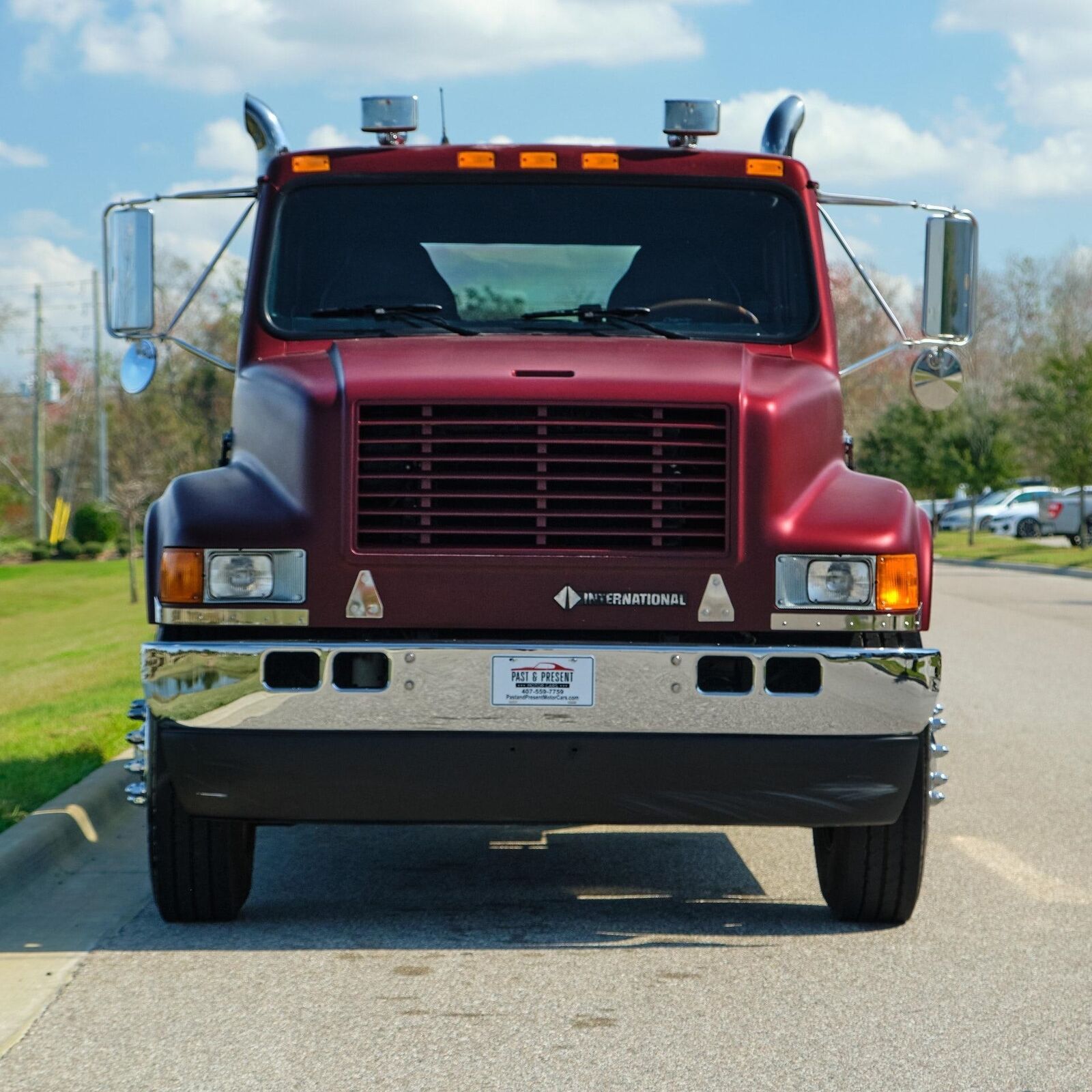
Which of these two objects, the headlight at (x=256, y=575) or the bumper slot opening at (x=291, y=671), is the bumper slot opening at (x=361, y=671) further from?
the headlight at (x=256, y=575)

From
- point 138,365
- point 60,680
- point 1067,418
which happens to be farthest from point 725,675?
point 1067,418

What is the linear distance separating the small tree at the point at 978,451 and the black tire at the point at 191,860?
46.6m

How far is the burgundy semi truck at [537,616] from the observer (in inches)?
208

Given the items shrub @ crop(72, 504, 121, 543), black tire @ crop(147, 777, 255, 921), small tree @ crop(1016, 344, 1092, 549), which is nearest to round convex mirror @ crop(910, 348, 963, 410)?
black tire @ crop(147, 777, 255, 921)

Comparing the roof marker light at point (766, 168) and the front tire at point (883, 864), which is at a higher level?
the roof marker light at point (766, 168)

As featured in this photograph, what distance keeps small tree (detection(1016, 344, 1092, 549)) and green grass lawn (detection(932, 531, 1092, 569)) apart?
1.58 meters

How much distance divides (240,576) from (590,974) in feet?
5.19

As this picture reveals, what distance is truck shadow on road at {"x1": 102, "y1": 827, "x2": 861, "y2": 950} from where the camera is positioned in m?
5.72

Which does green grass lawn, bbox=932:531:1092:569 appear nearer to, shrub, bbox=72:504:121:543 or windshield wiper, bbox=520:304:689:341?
shrub, bbox=72:504:121:543

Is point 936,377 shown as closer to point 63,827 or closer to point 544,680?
point 544,680

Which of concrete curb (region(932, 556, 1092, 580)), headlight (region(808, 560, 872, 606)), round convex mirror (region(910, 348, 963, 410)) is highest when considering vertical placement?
round convex mirror (region(910, 348, 963, 410))

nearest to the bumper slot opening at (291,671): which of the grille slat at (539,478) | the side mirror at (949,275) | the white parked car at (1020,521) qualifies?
the grille slat at (539,478)

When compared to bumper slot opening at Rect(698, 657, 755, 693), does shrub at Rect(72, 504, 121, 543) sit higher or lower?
lower

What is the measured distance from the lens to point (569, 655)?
5285mm
